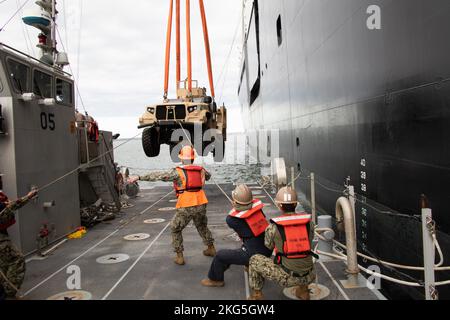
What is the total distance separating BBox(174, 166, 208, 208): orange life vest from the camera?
555 cm

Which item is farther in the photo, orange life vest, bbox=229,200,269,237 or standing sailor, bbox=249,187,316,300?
orange life vest, bbox=229,200,269,237

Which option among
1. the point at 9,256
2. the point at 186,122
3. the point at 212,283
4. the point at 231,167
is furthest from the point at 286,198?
the point at 231,167

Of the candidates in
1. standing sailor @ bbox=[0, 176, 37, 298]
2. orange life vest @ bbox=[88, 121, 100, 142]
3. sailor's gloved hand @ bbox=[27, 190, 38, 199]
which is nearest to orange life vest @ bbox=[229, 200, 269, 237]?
sailor's gloved hand @ bbox=[27, 190, 38, 199]

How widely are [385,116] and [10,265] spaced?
5055 mm

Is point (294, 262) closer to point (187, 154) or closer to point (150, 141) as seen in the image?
point (187, 154)

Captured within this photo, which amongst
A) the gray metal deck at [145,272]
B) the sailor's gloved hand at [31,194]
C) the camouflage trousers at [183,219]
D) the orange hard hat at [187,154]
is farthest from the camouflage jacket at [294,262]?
the sailor's gloved hand at [31,194]

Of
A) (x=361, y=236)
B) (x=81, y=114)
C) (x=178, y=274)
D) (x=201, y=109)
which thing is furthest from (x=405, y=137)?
(x=201, y=109)

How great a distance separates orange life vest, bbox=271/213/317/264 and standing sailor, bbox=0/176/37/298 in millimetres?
2939

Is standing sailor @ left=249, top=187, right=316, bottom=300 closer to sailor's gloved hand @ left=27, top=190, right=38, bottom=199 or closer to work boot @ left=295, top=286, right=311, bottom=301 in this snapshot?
work boot @ left=295, top=286, right=311, bottom=301

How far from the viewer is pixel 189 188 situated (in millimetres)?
5551

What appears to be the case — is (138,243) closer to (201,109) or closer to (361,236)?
(361,236)

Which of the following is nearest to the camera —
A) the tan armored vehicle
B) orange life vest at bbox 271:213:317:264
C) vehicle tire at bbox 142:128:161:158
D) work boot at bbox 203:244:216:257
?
orange life vest at bbox 271:213:317:264
